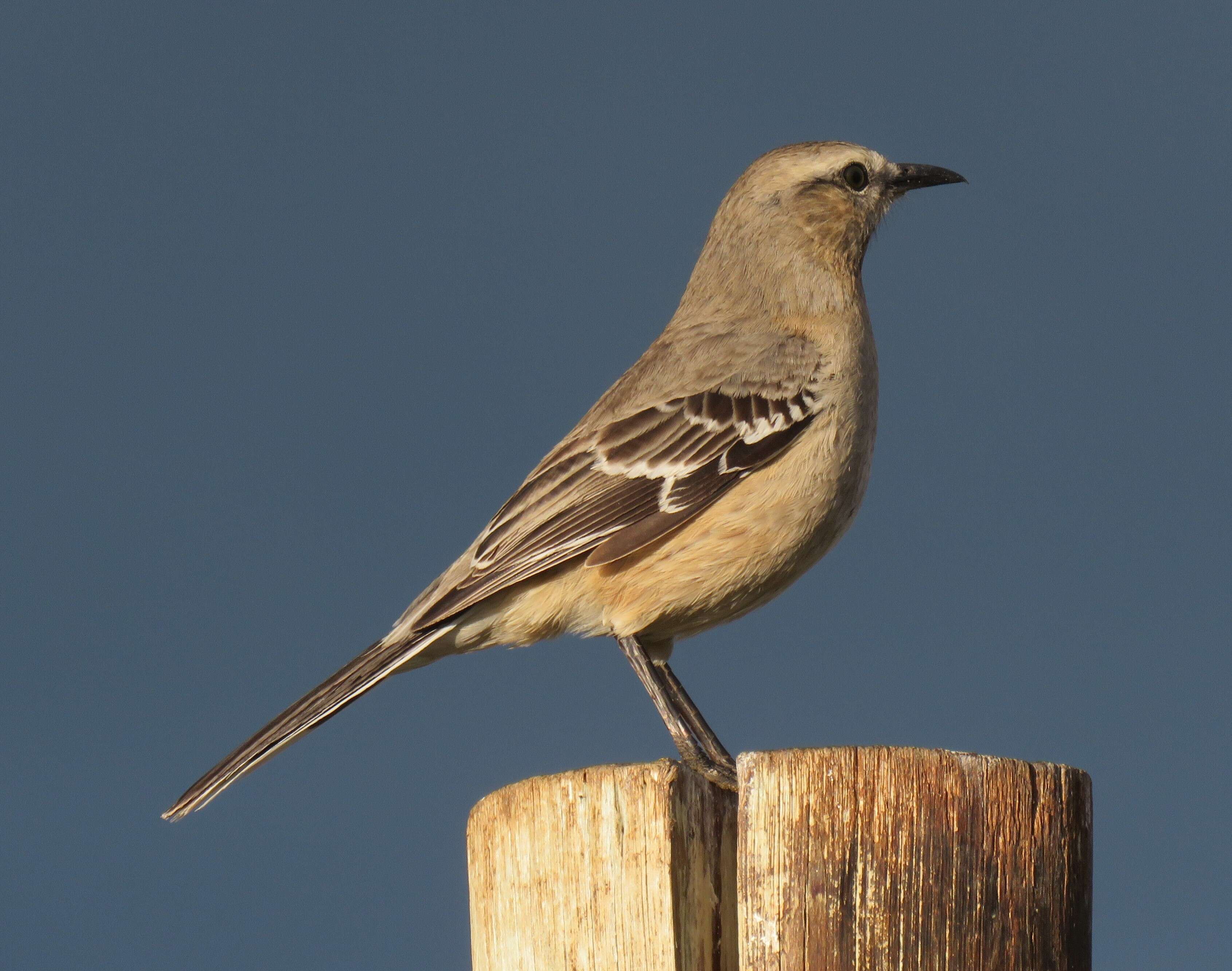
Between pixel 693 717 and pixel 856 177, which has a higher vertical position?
pixel 856 177

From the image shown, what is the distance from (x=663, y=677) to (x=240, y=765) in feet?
6.89

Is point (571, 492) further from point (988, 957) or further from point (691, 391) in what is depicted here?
point (988, 957)

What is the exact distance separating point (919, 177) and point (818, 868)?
17.8ft

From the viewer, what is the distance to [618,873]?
4.12 metres

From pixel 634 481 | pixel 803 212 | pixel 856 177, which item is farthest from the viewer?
pixel 856 177

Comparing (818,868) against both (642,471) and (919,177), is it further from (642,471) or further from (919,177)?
(919,177)

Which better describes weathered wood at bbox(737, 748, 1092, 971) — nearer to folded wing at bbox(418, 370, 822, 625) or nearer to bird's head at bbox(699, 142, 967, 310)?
folded wing at bbox(418, 370, 822, 625)

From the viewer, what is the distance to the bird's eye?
8.01 meters

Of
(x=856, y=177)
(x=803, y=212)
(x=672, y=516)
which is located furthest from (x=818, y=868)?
(x=856, y=177)

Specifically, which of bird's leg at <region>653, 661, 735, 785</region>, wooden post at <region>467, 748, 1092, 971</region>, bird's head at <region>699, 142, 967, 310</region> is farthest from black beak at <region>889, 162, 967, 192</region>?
wooden post at <region>467, 748, 1092, 971</region>

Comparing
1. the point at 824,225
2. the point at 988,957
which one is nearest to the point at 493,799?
the point at 988,957

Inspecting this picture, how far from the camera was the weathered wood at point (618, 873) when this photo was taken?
4051 millimetres

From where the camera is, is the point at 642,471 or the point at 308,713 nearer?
the point at 308,713

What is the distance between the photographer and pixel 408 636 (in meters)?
6.59
